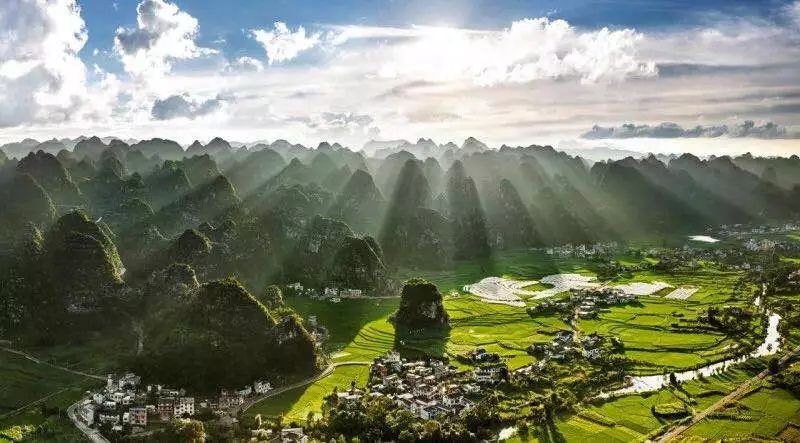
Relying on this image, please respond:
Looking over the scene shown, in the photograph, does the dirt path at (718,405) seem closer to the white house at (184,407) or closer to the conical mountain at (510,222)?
the white house at (184,407)

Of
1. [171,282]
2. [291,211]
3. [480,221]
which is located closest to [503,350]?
[171,282]

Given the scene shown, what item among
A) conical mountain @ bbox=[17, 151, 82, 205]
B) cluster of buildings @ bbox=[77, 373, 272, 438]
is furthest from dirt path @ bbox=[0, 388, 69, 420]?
conical mountain @ bbox=[17, 151, 82, 205]

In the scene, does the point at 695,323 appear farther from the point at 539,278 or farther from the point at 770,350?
the point at 539,278

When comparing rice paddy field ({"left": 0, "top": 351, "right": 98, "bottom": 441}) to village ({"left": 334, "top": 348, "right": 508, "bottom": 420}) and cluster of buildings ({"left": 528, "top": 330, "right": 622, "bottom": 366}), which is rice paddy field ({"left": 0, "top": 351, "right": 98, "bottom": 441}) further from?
cluster of buildings ({"left": 528, "top": 330, "right": 622, "bottom": 366})

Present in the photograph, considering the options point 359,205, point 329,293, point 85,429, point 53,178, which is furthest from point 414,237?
point 85,429

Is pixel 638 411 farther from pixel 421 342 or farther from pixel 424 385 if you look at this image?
pixel 421 342
